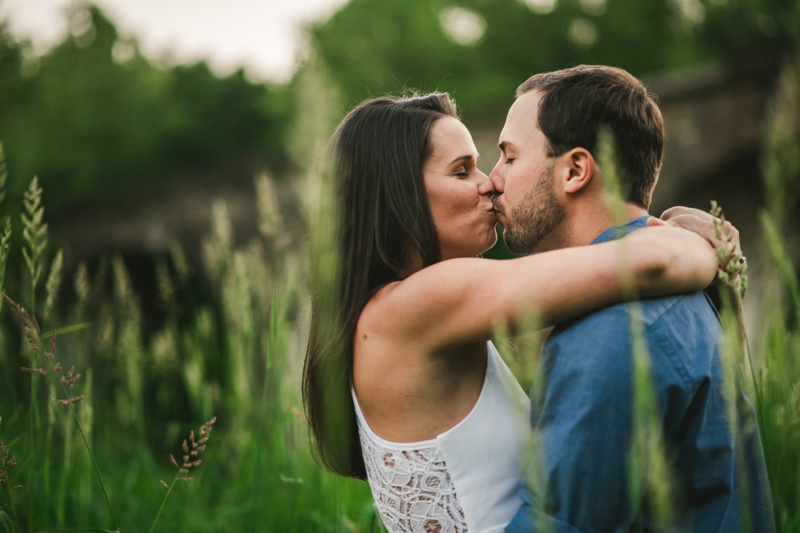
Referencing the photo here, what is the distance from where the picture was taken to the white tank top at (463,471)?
162 cm

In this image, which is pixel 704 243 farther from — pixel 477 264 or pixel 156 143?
pixel 156 143

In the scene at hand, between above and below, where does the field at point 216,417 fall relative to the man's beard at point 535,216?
below

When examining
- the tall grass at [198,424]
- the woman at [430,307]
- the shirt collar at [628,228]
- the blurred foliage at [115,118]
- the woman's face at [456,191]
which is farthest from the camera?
the blurred foliage at [115,118]

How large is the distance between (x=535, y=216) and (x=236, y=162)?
943 centimetres

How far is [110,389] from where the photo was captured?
197 inches

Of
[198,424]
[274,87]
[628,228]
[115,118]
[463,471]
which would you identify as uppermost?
[274,87]

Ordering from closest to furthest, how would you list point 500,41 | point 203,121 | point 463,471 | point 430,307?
1. point 430,307
2. point 463,471
3. point 203,121
4. point 500,41

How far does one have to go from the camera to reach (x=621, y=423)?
4.20ft

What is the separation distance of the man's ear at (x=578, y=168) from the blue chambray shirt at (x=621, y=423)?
43cm

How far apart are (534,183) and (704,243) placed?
1.58ft

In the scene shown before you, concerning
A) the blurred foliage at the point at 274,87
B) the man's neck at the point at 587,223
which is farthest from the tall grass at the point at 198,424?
the blurred foliage at the point at 274,87

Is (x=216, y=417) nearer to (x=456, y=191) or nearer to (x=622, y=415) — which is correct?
(x=456, y=191)

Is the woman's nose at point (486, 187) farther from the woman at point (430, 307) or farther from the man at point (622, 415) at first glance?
the man at point (622, 415)

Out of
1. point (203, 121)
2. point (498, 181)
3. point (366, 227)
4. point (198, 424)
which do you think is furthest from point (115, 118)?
point (498, 181)
